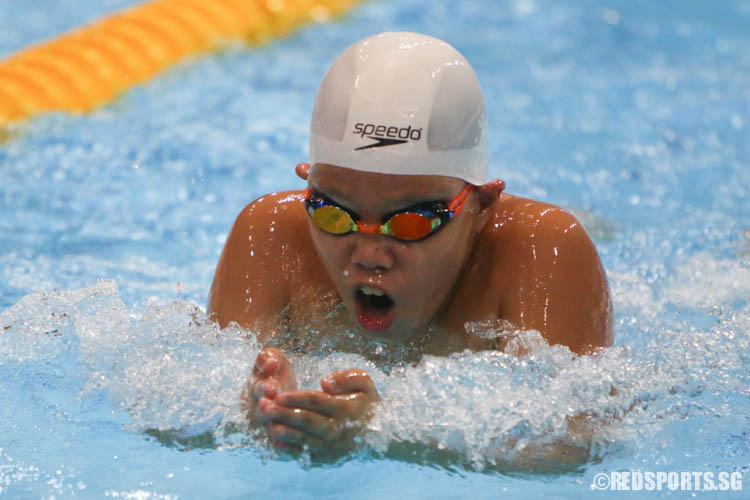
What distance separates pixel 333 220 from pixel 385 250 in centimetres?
12

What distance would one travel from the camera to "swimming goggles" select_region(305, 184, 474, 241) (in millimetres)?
1981

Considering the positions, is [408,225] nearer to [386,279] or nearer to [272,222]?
[386,279]

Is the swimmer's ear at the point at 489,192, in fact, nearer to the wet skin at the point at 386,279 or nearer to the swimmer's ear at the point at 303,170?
the wet skin at the point at 386,279

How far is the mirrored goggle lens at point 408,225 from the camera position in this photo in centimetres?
198

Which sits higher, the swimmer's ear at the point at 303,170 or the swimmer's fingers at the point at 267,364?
the swimmer's ear at the point at 303,170

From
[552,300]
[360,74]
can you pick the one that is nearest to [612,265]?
[552,300]

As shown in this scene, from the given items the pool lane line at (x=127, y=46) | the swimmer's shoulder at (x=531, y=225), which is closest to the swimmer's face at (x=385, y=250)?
the swimmer's shoulder at (x=531, y=225)

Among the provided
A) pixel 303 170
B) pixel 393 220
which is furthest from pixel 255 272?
pixel 393 220

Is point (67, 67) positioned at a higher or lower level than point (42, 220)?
higher

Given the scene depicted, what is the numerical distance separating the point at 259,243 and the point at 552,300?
72cm

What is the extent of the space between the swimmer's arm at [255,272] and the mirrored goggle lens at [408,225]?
47cm

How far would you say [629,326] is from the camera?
3.01m

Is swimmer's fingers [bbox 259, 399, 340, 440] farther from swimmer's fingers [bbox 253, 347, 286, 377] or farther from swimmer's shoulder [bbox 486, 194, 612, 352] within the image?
swimmer's shoulder [bbox 486, 194, 612, 352]

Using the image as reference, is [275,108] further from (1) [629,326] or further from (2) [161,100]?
(1) [629,326]
